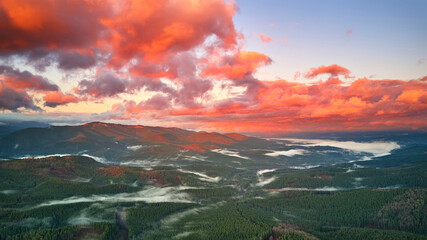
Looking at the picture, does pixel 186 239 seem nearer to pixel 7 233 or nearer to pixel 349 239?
pixel 349 239

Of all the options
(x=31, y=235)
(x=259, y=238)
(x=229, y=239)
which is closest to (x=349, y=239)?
(x=259, y=238)

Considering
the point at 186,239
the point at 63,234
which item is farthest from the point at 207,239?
the point at 63,234

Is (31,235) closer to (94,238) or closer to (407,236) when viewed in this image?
(94,238)

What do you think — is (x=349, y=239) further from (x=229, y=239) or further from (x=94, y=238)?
(x=94, y=238)

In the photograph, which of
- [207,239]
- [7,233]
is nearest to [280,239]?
[207,239]

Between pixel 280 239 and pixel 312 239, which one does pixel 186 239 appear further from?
pixel 312 239

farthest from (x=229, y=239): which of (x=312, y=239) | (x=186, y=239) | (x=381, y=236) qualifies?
(x=381, y=236)
